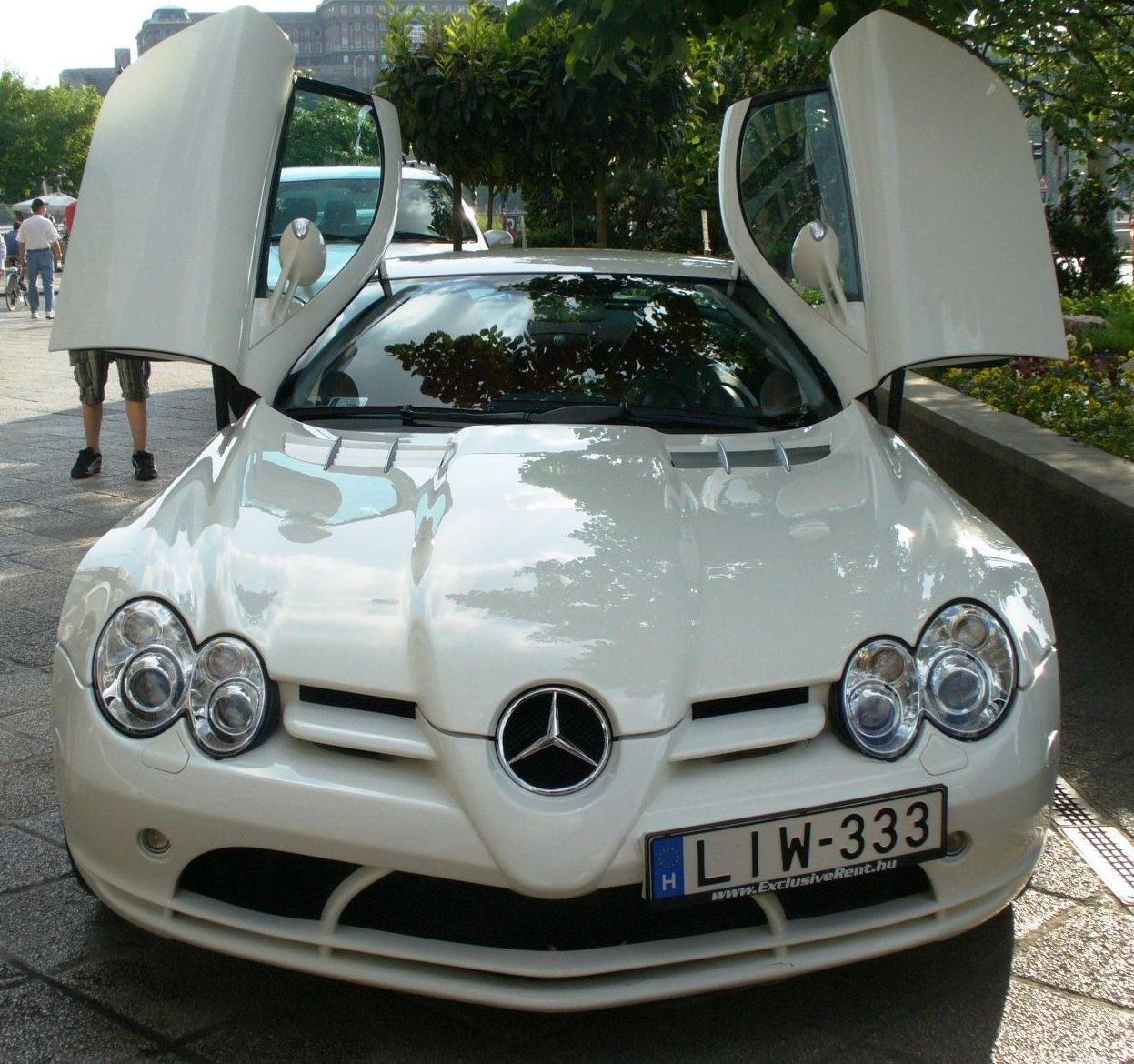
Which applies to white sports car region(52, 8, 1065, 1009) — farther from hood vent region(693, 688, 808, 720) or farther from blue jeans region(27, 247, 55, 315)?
blue jeans region(27, 247, 55, 315)

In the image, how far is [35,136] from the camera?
3118 inches

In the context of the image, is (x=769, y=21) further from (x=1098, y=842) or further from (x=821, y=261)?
(x=1098, y=842)

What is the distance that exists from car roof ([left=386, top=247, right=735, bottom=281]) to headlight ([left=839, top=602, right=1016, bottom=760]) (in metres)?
1.98

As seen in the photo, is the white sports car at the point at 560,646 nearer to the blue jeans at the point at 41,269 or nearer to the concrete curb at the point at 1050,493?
the concrete curb at the point at 1050,493

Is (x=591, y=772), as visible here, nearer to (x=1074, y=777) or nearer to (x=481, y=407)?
(x=481, y=407)

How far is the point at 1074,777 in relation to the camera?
3.68 meters

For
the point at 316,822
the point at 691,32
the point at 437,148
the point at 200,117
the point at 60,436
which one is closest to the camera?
the point at 316,822

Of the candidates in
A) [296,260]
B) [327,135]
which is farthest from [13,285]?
[296,260]

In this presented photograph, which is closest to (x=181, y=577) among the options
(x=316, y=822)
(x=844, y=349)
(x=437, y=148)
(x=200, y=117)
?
(x=316, y=822)

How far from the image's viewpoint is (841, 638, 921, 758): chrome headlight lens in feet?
7.95

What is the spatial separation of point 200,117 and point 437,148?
550 cm

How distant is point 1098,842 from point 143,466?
5.93 m

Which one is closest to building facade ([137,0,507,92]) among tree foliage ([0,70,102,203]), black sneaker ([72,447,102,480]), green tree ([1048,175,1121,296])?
tree foliage ([0,70,102,203])

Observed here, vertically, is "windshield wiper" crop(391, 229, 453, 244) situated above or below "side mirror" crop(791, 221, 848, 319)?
above
